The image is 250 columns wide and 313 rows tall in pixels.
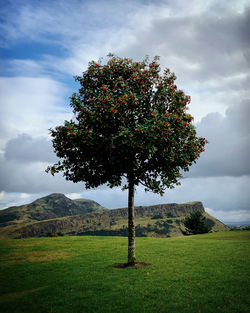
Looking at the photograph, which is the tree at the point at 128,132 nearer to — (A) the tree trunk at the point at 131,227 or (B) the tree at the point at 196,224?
(A) the tree trunk at the point at 131,227

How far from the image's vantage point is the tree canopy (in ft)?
58.3

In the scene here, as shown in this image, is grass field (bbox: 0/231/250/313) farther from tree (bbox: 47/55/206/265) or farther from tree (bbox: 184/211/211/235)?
tree (bbox: 184/211/211/235)

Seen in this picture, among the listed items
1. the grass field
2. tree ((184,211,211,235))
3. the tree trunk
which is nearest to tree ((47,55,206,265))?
the tree trunk

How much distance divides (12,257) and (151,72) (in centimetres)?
2597

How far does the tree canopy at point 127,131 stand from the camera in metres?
17.8

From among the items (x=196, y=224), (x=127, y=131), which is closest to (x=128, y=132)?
(x=127, y=131)

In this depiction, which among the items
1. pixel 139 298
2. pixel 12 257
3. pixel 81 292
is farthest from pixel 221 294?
pixel 12 257

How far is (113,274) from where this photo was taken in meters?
18.4

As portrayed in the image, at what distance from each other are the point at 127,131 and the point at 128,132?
0.24m

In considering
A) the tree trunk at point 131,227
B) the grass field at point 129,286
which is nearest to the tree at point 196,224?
the grass field at point 129,286

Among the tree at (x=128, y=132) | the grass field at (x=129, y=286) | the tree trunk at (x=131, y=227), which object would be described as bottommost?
the grass field at (x=129, y=286)

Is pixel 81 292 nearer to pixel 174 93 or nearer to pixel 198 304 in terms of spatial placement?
pixel 198 304

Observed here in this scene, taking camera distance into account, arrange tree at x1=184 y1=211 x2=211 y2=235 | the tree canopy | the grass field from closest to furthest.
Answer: the grass field
the tree canopy
tree at x1=184 y1=211 x2=211 y2=235

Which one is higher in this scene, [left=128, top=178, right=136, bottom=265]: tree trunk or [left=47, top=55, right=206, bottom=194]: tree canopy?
[left=47, top=55, right=206, bottom=194]: tree canopy
